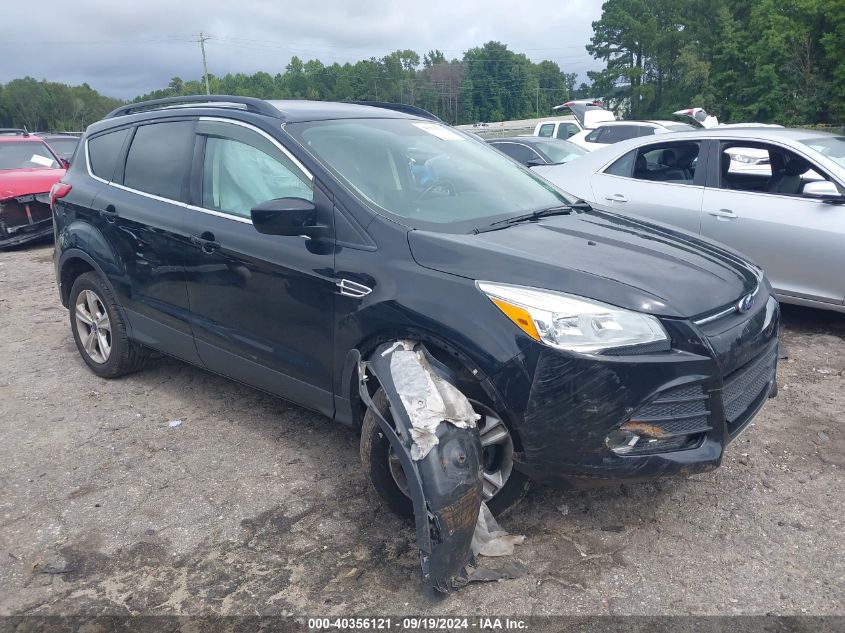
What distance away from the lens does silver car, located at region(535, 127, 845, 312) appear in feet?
16.6

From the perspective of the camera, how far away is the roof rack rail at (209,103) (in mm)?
3664

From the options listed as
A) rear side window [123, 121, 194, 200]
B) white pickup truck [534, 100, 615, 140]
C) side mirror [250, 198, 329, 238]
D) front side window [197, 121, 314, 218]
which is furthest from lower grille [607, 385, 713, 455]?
white pickup truck [534, 100, 615, 140]

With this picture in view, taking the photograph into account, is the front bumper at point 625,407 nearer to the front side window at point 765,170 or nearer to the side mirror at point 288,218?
the side mirror at point 288,218

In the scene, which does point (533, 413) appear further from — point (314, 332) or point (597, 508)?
point (314, 332)

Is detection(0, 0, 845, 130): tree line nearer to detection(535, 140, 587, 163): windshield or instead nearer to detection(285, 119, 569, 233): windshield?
detection(535, 140, 587, 163): windshield

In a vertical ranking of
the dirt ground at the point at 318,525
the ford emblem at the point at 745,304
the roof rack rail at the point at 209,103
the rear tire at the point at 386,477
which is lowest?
the dirt ground at the point at 318,525

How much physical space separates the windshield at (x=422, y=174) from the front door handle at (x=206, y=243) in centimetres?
72

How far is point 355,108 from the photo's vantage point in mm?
4098

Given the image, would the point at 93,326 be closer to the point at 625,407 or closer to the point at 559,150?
the point at 625,407

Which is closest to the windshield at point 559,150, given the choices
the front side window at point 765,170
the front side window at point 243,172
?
the front side window at point 765,170

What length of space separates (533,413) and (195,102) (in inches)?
120

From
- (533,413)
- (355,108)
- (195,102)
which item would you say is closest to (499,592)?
(533,413)

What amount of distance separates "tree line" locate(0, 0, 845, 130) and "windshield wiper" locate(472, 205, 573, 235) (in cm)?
1008

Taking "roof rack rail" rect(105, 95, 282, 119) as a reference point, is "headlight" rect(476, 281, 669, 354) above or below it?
below
